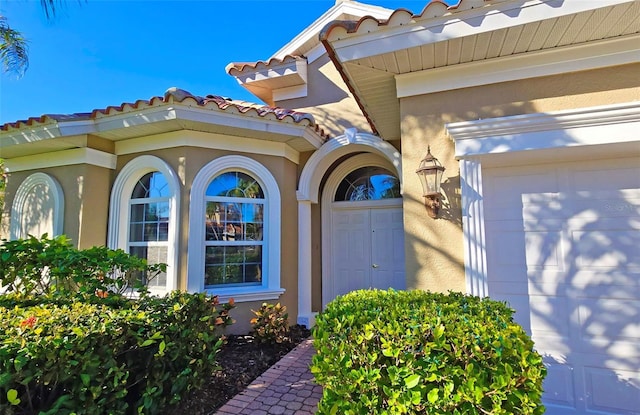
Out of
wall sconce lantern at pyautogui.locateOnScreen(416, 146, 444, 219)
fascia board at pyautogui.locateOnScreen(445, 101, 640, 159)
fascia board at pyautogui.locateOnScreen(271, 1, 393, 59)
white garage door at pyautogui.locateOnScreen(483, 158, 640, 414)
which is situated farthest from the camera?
fascia board at pyautogui.locateOnScreen(271, 1, 393, 59)

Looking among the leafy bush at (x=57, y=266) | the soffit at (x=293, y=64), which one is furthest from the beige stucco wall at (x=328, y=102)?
the leafy bush at (x=57, y=266)

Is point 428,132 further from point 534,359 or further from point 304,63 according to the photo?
point 304,63

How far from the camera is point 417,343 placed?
7.28 feet

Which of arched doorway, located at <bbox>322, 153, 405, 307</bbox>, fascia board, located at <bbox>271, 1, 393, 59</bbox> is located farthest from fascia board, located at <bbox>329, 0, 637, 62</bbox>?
fascia board, located at <bbox>271, 1, 393, 59</bbox>

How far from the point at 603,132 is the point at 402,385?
10.9 feet

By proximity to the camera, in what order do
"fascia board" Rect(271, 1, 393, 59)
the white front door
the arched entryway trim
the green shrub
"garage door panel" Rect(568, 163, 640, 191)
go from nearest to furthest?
1. the green shrub
2. "garage door panel" Rect(568, 163, 640, 191)
3. the arched entryway trim
4. the white front door
5. "fascia board" Rect(271, 1, 393, 59)

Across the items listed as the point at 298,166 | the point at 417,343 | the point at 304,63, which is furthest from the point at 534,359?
the point at 304,63

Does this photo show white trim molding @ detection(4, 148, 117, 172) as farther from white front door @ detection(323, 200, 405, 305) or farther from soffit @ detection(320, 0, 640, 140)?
soffit @ detection(320, 0, 640, 140)

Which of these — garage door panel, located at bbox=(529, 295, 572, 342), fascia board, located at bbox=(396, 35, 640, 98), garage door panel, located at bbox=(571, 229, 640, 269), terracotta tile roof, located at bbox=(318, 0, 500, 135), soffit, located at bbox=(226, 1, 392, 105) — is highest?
soffit, located at bbox=(226, 1, 392, 105)

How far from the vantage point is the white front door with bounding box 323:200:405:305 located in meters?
7.71

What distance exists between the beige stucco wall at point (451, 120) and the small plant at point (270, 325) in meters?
3.17

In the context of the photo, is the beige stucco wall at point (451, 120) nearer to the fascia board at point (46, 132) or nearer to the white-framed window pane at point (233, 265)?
the white-framed window pane at point (233, 265)

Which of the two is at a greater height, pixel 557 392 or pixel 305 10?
pixel 305 10

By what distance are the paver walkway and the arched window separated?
170 inches
